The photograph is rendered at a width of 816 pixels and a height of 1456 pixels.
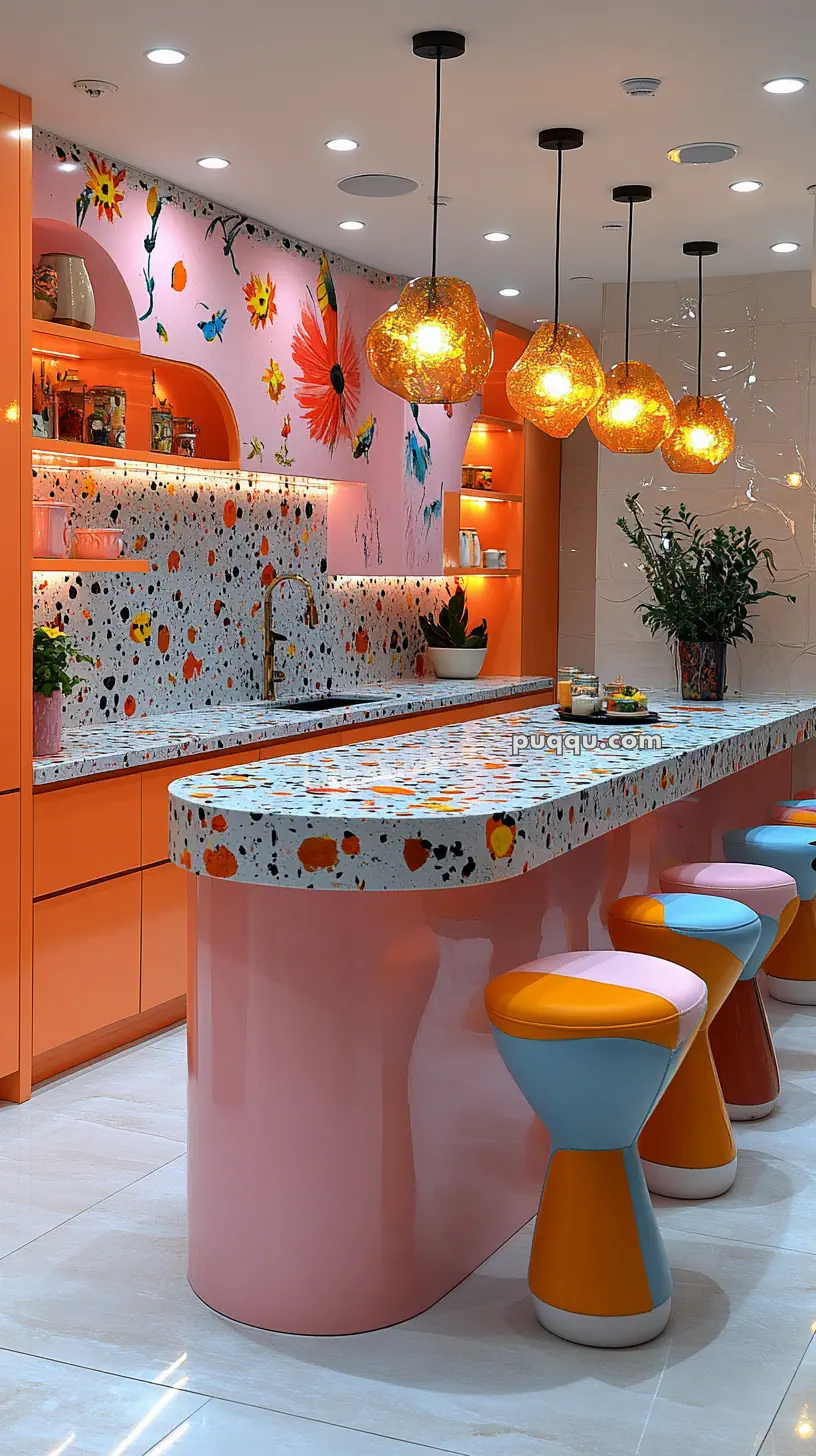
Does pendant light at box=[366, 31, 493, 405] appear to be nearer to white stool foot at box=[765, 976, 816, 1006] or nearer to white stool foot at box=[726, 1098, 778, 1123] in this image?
white stool foot at box=[726, 1098, 778, 1123]

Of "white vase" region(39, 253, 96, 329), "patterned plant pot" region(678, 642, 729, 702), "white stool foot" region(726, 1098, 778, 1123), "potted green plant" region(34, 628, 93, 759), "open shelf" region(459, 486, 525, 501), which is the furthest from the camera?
"open shelf" region(459, 486, 525, 501)

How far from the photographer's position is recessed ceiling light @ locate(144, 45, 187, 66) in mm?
3406

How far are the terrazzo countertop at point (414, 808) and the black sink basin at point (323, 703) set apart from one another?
2089 millimetres

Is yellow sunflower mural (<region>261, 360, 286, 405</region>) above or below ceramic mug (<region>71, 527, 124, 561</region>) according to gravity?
above

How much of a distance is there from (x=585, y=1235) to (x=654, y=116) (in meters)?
2.97

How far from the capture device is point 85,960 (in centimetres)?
391

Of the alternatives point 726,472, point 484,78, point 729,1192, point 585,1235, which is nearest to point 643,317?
point 726,472

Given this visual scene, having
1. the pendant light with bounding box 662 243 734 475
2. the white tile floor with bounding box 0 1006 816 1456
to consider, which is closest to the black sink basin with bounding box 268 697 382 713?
the pendant light with bounding box 662 243 734 475

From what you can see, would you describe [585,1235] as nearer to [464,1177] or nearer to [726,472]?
[464,1177]

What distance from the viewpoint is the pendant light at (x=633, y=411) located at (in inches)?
172

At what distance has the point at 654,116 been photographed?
387 centimetres

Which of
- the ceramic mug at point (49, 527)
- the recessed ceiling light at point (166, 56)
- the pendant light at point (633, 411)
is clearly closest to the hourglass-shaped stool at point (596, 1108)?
the ceramic mug at point (49, 527)

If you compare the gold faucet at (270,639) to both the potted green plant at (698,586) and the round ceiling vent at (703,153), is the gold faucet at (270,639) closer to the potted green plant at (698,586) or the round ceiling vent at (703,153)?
the potted green plant at (698,586)

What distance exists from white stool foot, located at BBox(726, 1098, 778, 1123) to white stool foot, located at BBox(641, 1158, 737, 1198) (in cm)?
46
